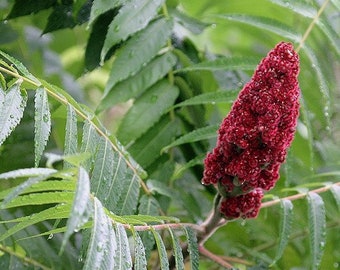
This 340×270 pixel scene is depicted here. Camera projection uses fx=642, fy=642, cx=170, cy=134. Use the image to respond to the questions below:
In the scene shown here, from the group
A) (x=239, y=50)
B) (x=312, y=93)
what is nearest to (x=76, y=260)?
(x=312, y=93)

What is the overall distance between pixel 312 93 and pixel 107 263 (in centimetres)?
106

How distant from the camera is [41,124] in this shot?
1.01 m

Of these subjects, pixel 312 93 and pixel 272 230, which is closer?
pixel 312 93

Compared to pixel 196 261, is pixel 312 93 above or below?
above

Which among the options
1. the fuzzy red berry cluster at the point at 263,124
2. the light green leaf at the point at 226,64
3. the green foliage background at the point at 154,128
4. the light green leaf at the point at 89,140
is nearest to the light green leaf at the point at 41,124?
the green foliage background at the point at 154,128

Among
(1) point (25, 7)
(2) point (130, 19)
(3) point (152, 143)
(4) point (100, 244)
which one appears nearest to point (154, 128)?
(3) point (152, 143)

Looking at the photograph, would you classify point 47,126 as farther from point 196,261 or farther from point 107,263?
point 196,261

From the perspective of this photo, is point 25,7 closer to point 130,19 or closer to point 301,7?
point 130,19

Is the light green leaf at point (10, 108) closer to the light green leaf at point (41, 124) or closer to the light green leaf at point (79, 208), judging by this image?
the light green leaf at point (41, 124)

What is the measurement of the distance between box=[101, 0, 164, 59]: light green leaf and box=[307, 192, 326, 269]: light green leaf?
53 cm

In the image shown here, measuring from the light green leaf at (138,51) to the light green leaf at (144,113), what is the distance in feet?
0.35

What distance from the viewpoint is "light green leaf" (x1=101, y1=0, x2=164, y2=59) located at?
4.51 feet

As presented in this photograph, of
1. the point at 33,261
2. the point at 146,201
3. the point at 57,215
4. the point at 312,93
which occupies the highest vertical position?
the point at 312,93

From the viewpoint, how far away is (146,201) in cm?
142
